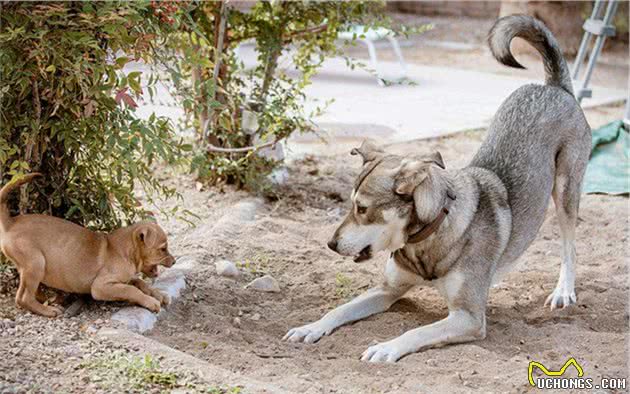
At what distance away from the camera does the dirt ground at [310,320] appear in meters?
3.61

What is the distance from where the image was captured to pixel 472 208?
14.3 ft

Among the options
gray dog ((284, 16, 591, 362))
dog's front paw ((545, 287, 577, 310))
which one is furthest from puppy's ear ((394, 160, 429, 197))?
dog's front paw ((545, 287, 577, 310))

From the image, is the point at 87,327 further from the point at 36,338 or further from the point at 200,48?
the point at 200,48

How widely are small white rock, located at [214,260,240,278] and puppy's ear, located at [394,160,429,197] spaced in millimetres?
1212

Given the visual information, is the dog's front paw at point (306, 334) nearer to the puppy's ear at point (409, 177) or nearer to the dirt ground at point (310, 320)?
the dirt ground at point (310, 320)

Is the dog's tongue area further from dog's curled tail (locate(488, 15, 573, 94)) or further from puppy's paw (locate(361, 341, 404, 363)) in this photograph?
dog's curled tail (locate(488, 15, 573, 94))

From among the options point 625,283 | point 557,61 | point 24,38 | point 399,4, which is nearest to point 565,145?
point 557,61

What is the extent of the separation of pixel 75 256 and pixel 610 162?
4.90 meters

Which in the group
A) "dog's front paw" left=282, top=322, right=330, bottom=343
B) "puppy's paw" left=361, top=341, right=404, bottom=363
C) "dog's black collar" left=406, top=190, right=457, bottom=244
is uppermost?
"dog's black collar" left=406, top=190, right=457, bottom=244

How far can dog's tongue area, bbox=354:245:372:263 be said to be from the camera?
165 inches

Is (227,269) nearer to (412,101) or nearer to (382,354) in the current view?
(382,354)

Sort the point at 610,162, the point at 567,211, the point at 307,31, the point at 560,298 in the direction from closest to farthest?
the point at 560,298
the point at 567,211
the point at 307,31
the point at 610,162

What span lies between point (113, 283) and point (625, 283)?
2801 millimetres

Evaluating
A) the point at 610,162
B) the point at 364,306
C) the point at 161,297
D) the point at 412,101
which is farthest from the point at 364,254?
the point at 412,101
